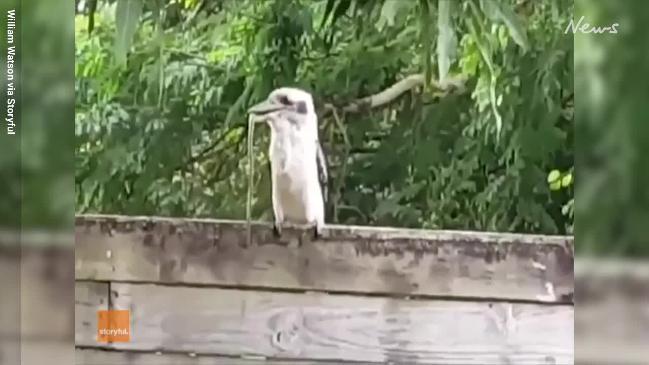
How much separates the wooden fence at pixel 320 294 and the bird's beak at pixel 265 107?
117 millimetres

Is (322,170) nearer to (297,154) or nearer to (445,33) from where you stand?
(297,154)

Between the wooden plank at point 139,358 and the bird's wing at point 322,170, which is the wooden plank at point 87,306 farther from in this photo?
the bird's wing at point 322,170

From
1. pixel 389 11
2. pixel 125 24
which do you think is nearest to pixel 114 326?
pixel 125 24

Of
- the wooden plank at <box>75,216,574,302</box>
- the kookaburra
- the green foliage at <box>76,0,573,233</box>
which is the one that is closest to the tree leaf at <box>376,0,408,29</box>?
the green foliage at <box>76,0,573,233</box>

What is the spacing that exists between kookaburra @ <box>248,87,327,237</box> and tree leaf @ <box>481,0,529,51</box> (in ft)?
0.64

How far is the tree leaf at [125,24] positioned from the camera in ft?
2.70

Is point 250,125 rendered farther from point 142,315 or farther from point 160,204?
point 142,315

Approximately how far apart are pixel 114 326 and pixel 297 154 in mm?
258

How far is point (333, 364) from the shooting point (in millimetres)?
805

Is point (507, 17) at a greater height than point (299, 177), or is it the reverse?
point (507, 17)

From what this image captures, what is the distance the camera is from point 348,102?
806mm

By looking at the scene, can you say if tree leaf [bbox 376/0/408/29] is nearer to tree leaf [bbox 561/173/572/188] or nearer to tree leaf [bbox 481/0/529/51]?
tree leaf [bbox 481/0/529/51]

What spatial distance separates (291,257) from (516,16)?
32 centimetres

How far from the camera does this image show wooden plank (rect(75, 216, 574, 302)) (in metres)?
0.79
